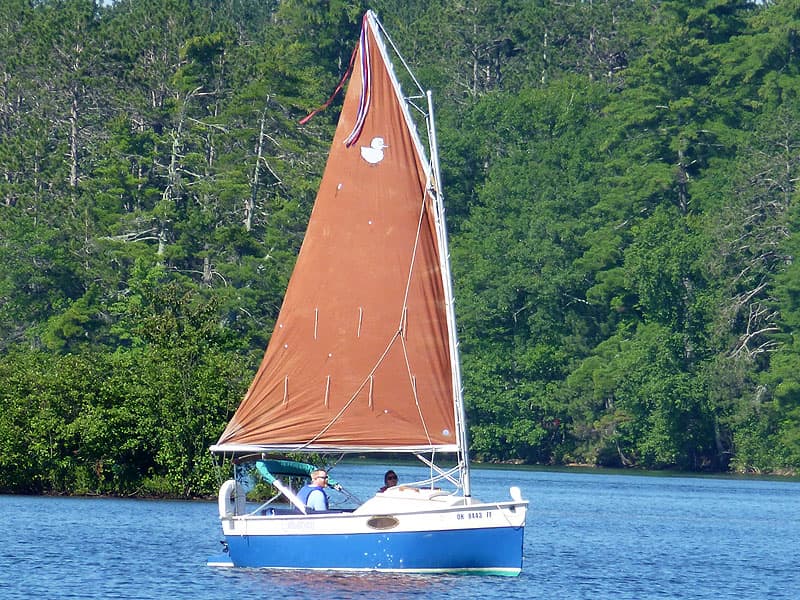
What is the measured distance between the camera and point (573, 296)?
438ft

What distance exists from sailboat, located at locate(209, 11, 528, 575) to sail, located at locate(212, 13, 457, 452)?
0.02m

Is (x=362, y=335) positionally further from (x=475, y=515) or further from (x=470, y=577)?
(x=470, y=577)

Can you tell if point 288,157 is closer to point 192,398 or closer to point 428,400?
point 192,398

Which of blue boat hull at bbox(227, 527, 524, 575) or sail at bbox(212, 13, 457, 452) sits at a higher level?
sail at bbox(212, 13, 457, 452)

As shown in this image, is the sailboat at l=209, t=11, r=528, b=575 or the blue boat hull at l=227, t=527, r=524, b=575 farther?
the sailboat at l=209, t=11, r=528, b=575

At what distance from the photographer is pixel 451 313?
1591 inches

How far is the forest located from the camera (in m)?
118

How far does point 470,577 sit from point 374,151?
9.79 meters

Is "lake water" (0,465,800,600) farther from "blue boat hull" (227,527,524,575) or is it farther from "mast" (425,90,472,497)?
"mast" (425,90,472,497)

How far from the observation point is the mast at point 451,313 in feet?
130

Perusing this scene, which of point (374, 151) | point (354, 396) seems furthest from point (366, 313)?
point (374, 151)

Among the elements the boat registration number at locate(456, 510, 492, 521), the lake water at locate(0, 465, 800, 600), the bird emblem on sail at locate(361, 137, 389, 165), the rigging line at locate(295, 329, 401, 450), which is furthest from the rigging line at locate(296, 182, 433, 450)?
the boat registration number at locate(456, 510, 492, 521)

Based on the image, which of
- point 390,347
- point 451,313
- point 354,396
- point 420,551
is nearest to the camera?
point 420,551

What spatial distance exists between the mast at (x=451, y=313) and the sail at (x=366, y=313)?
42 cm
